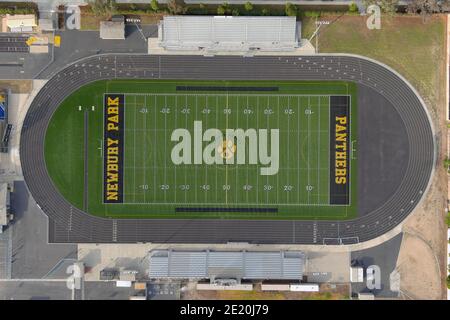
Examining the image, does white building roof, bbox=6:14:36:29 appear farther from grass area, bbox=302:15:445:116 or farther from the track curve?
grass area, bbox=302:15:445:116

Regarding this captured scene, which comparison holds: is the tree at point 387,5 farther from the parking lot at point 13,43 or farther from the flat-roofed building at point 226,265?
the parking lot at point 13,43

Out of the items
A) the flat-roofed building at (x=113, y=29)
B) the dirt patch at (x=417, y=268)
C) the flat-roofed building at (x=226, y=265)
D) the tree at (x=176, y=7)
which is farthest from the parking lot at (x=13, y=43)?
the dirt patch at (x=417, y=268)

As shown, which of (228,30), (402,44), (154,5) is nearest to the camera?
(228,30)

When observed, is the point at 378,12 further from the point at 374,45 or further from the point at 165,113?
the point at 165,113

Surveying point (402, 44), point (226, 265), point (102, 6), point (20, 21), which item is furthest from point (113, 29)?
point (402, 44)

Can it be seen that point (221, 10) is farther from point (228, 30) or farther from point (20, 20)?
point (20, 20)
